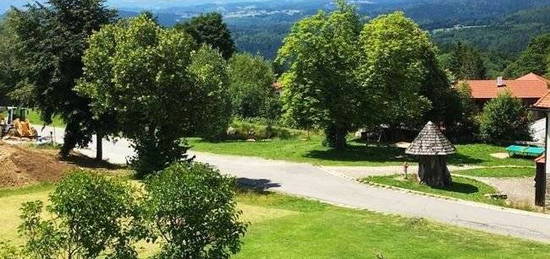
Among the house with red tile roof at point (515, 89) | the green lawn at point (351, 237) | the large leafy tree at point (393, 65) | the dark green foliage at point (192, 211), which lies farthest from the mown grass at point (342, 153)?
the dark green foliage at point (192, 211)

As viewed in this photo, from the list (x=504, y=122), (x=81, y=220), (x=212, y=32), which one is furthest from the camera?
(x=212, y=32)

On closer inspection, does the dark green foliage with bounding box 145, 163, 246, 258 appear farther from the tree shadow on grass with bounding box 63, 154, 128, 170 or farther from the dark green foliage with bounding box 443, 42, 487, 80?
the dark green foliage with bounding box 443, 42, 487, 80

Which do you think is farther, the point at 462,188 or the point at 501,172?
the point at 501,172

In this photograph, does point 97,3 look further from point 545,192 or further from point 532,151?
point 532,151

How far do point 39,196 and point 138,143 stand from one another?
606 centimetres

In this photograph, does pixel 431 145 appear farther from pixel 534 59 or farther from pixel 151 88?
pixel 534 59

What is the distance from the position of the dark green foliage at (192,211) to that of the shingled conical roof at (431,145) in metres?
23.4

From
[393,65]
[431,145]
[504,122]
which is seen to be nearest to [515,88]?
[504,122]

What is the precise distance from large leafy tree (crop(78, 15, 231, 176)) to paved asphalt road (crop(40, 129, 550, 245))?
17.4ft

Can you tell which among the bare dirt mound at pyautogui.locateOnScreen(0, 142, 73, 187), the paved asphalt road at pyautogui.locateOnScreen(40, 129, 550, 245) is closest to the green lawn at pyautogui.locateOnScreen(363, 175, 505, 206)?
the paved asphalt road at pyautogui.locateOnScreen(40, 129, 550, 245)

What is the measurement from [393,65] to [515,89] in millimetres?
28906

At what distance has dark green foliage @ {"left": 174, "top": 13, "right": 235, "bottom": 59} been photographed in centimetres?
9500

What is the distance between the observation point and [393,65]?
161 ft

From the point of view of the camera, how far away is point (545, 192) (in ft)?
107
